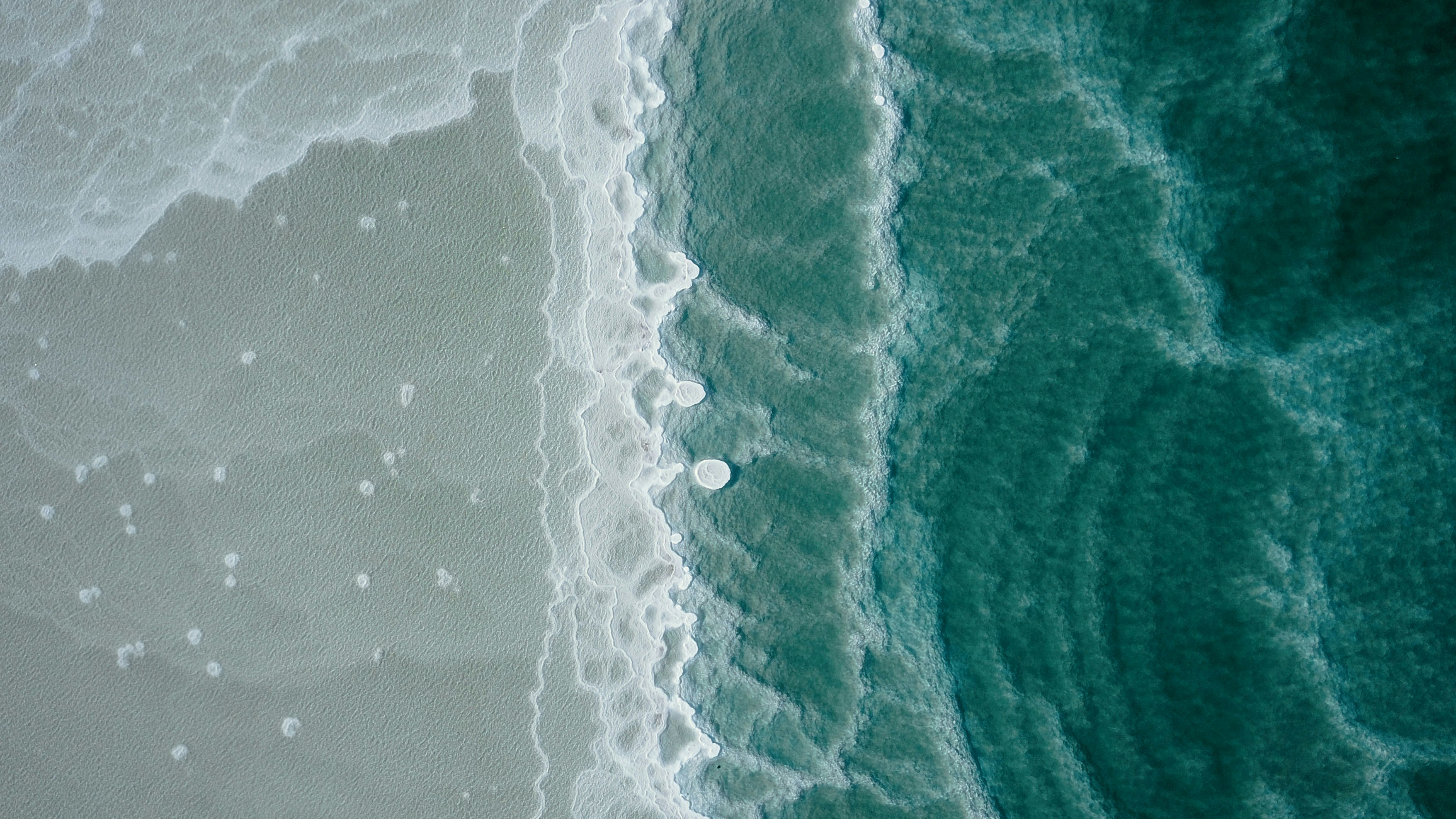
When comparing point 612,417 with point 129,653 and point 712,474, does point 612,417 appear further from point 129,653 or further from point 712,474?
point 129,653

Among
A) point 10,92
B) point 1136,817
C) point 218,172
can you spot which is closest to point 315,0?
point 218,172

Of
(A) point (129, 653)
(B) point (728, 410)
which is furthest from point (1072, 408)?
(A) point (129, 653)

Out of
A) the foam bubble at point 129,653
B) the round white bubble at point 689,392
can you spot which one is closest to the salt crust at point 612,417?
the round white bubble at point 689,392

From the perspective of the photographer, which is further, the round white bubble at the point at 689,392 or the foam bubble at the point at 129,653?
the foam bubble at the point at 129,653

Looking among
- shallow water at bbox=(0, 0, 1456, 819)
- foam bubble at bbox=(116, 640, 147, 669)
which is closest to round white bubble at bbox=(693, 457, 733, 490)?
shallow water at bbox=(0, 0, 1456, 819)

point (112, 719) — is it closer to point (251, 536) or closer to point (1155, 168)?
point (251, 536)

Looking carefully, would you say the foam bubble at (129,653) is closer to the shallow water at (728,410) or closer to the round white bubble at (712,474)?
the shallow water at (728,410)
